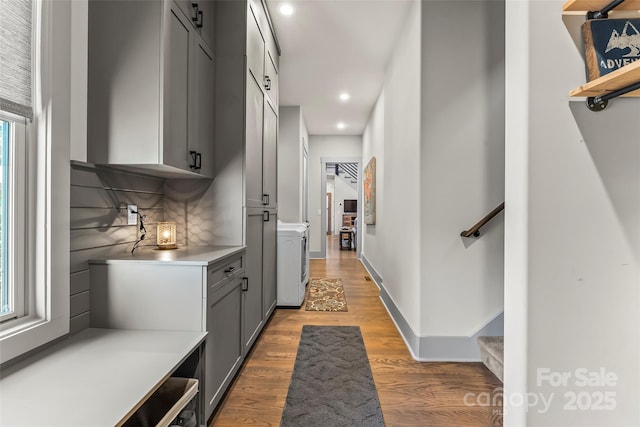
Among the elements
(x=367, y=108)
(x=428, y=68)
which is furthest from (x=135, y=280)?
(x=367, y=108)

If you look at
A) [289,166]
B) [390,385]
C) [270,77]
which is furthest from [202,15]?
[289,166]

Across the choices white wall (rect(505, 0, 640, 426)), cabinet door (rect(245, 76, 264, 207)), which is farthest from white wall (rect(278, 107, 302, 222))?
white wall (rect(505, 0, 640, 426))

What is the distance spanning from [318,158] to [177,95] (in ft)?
18.1

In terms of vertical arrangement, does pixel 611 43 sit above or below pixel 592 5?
below

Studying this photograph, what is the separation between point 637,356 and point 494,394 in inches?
40.8

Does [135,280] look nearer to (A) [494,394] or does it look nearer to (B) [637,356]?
(B) [637,356]

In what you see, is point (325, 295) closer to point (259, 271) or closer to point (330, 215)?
point (259, 271)

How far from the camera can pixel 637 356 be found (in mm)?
997

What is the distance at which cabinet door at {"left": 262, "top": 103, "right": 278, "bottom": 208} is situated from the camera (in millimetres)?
2750

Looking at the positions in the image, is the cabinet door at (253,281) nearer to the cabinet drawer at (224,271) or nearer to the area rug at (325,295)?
the cabinet drawer at (224,271)

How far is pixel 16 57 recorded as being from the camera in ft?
3.67

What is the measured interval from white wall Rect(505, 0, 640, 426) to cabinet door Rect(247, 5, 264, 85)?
1788mm

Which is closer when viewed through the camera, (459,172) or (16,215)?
(16,215)

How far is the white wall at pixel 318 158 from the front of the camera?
688cm
